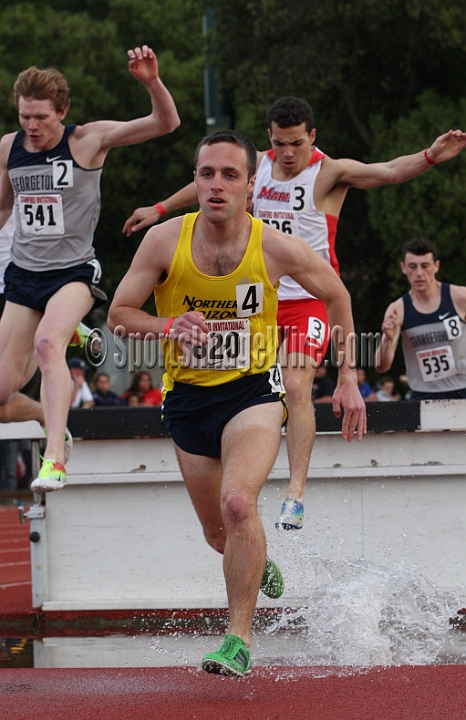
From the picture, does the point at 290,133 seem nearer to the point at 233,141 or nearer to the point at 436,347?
the point at 233,141

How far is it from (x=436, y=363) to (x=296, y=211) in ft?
7.09

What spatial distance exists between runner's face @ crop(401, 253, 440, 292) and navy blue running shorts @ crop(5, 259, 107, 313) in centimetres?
307

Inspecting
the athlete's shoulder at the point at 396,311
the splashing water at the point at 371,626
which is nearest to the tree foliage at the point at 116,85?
the athlete's shoulder at the point at 396,311

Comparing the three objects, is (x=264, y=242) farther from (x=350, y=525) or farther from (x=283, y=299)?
(x=350, y=525)

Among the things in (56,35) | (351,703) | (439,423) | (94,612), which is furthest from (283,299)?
(56,35)

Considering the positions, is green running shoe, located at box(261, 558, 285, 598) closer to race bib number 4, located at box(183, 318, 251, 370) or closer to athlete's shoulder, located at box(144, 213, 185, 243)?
race bib number 4, located at box(183, 318, 251, 370)

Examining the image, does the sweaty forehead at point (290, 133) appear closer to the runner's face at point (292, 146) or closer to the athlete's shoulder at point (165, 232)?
the runner's face at point (292, 146)

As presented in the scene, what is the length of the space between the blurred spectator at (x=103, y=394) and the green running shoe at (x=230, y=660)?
411 inches

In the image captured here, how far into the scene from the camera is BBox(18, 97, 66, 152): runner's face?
22.4 feet

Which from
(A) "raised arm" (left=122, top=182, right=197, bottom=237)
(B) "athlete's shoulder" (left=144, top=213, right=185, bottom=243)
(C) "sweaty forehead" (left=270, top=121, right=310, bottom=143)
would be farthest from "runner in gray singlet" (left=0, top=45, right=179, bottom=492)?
(B) "athlete's shoulder" (left=144, top=213, right=185, bottom=243)

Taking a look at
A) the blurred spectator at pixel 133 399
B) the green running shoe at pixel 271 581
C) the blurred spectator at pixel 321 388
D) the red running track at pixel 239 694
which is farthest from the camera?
the blurred spectator at pixel 133 399

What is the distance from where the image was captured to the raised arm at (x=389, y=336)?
8.85m

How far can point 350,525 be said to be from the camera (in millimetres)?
7781

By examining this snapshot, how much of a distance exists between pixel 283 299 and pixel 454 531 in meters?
2.07
